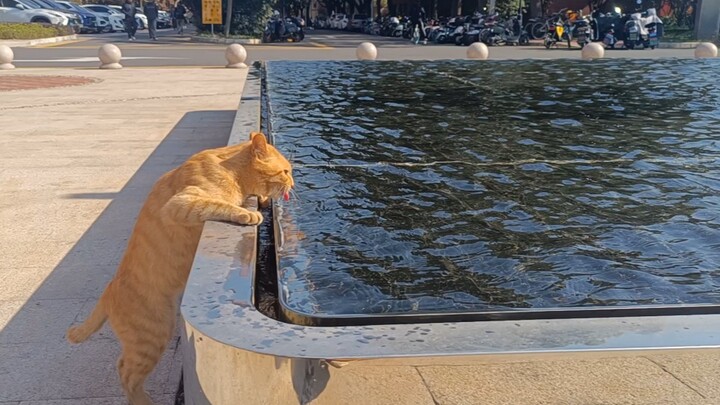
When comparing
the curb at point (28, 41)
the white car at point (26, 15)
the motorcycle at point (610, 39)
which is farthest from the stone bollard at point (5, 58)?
the motorcycle at point (610, 39)

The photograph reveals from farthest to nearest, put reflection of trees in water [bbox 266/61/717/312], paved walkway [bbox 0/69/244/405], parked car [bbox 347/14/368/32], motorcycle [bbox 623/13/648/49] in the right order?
parked car [bbox 347/14/368/32]
motorcycle [bbox 623/13/648/49]
reflection of trees in water [bbox 266/61/717/312]
paved walkway [bbox 0/69/244/405]

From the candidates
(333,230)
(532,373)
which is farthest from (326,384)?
(333,230)

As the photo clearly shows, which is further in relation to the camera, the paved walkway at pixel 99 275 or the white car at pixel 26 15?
the white car at pixel 26 15

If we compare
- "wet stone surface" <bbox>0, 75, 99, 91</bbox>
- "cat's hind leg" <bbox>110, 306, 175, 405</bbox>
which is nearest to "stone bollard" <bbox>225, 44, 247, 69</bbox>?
→ "wet stone surface" <bbox>0, 75, 99, 91</bbox>

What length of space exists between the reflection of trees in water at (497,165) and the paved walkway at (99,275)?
535 millimetres

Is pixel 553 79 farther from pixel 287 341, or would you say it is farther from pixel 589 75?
pixel 287 341

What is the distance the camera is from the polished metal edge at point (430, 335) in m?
1.86

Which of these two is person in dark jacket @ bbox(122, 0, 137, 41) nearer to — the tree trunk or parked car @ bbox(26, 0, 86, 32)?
the tree trunk

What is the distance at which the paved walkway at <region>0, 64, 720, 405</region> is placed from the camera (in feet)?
7.22

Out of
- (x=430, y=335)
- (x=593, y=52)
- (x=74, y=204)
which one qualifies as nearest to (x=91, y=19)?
(x=593, y=52)

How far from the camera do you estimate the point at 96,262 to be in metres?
4.50

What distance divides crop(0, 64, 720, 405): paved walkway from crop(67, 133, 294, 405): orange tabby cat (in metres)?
0.36

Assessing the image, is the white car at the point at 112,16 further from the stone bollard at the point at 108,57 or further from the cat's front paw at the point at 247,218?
the cat's front paw at the point at 247,218

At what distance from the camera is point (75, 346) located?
11.2 ft
